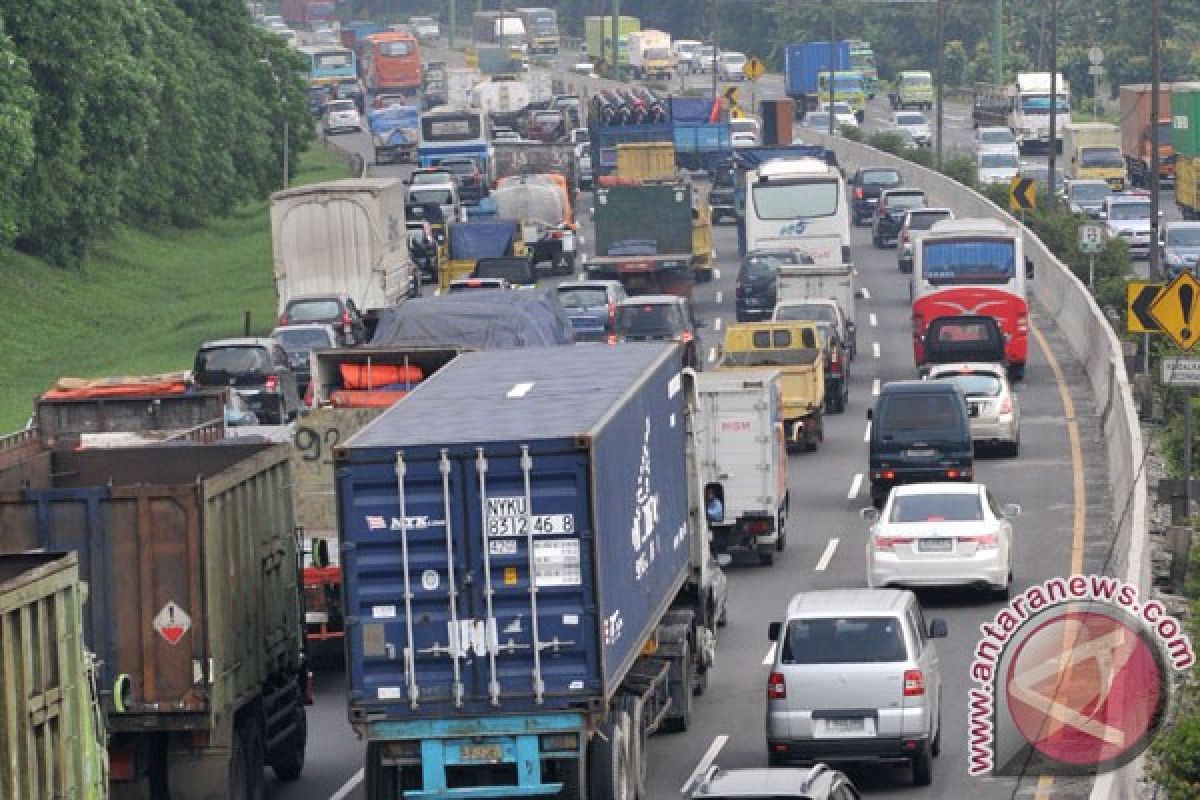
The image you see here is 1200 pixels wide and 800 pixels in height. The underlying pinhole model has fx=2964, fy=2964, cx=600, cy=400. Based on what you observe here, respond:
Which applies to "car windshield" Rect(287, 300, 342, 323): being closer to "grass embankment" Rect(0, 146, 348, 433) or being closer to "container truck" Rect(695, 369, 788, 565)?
"grass embankment" Rect(0, 146, 348, 433)

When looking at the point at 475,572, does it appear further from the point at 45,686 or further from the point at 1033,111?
the point at 1033,111

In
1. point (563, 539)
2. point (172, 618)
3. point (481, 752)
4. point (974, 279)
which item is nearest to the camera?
point (563, 539)

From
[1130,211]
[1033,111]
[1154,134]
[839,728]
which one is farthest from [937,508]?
[1033,111]

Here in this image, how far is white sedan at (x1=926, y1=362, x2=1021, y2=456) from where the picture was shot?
42.8 meters

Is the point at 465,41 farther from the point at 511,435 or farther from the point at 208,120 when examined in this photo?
the point at 511,435

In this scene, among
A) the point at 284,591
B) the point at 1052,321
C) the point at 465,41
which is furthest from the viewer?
the point at 465,41

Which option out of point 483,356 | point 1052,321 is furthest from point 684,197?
point 483,356

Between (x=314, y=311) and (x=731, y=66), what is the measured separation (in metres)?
98.9

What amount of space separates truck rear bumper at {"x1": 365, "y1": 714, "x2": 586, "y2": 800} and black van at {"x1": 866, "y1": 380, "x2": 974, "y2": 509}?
18.0m

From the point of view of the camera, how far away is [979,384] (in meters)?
42.9

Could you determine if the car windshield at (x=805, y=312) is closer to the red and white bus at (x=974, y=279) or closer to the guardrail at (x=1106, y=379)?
the red and white bus at (x=974, y=279)

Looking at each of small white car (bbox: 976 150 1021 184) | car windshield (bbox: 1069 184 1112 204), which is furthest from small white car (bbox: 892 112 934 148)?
car windshield (bbox: 1069 184 1112 204)

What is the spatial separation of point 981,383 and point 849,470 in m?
2.28

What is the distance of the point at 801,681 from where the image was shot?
23266 millimetres
